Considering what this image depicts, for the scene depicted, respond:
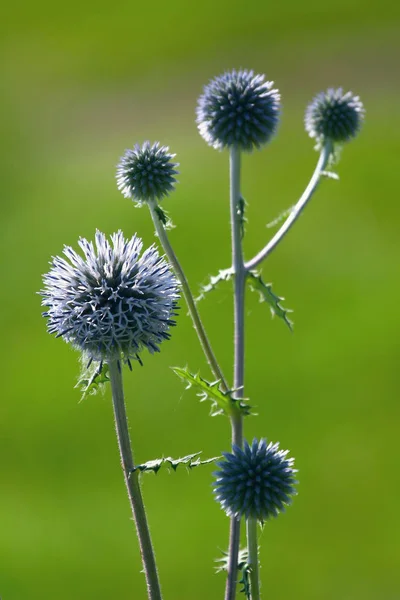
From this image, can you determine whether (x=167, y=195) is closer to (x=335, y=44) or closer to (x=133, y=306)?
(x=133, y=306)

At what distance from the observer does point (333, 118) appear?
2.23 meters

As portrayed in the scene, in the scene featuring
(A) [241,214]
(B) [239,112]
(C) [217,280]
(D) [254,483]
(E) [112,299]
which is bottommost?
(D) [254,483]

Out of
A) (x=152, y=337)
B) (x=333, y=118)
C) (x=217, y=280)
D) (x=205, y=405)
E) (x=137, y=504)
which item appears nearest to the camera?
(x=137, y=504)

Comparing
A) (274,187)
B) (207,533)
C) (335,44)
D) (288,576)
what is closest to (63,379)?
(207,533)

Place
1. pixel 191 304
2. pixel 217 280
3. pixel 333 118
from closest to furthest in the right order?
pixel 191 304, pixel 217 280, pixel 333 118

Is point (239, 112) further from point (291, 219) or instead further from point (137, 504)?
point (137, 504)

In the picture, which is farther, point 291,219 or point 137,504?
point 291,219

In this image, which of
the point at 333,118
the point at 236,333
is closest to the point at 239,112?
the point at 333,118

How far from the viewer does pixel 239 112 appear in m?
2.04

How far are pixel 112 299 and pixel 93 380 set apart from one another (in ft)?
0.50

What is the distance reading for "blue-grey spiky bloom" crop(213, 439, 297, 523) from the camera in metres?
1.54

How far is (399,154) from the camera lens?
798 centimetres

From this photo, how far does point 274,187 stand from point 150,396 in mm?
3245

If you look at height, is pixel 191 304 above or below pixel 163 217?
below
